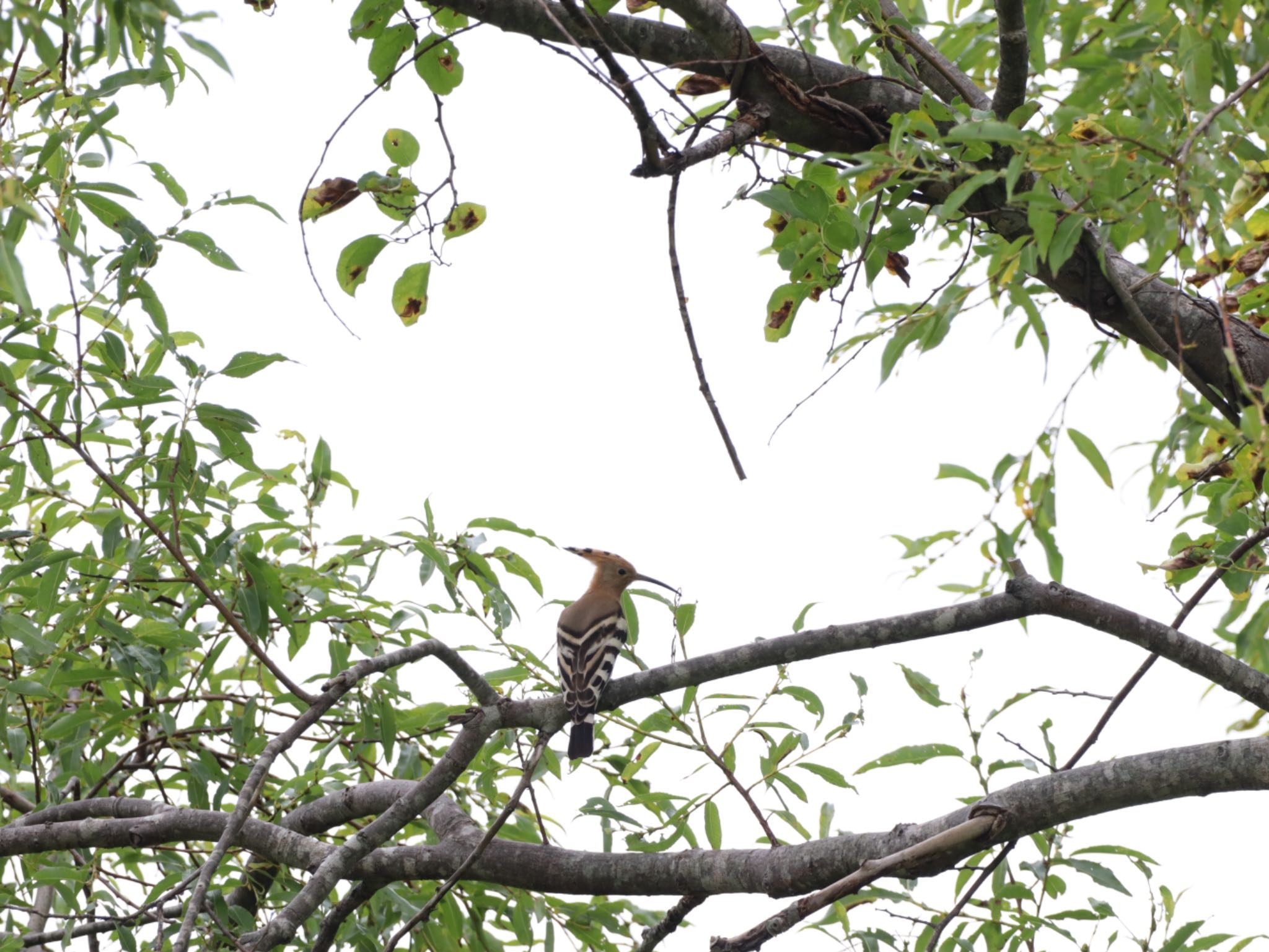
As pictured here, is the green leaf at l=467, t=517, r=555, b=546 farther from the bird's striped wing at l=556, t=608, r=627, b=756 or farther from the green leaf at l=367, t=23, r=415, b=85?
the green leaf at l=367, t=23, r=415, b=85

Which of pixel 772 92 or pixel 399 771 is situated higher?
pixel 772 92

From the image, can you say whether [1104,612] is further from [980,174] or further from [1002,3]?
[1002,3]

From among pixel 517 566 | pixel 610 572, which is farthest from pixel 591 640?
pixel 610 572

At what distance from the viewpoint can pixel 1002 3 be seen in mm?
2715

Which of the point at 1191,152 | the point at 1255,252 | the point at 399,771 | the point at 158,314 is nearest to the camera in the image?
the point at 1191,152

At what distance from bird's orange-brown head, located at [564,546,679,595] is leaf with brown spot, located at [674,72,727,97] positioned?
2961 mm

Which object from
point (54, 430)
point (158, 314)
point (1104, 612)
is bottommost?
point (1104, 612)

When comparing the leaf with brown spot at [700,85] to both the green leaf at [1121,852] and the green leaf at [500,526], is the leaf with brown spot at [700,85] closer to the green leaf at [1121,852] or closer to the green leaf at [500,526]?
the green leaf at [500,526]

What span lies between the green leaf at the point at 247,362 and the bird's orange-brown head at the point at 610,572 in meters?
2.96

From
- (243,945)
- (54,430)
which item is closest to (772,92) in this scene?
(54,430)

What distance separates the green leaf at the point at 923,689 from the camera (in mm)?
3098

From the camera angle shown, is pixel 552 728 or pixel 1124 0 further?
pixel 552 728

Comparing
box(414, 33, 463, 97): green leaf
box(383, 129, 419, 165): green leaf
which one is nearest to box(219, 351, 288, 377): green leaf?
box(383, 129, 419, 165): green leaf

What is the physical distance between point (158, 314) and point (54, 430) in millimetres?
382
